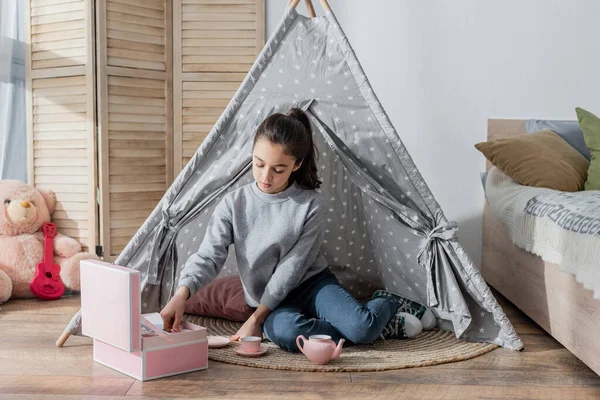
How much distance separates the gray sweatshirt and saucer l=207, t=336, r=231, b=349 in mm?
164

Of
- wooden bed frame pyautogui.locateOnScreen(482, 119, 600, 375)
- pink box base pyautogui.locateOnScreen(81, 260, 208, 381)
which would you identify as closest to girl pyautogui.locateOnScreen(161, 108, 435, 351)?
pink box base pyautogui.locateOnScreen(81, 260, 208, 381)

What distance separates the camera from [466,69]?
325cm

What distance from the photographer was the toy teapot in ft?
6.16

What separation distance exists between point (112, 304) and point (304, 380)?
21.3 inches

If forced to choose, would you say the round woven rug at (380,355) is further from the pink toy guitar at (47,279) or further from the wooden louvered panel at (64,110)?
the wooden louvered panel at (64,110)

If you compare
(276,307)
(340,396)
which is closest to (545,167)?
(276,307)

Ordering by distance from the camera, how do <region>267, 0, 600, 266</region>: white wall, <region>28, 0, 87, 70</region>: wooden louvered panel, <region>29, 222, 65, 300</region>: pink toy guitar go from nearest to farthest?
<region>29, 222, 65, 300</region>: pink toy guitar < <region>28, 0, 87, 70</region>: wooden louvered panel < <region>267, 0, 600, 266</region>: white wall

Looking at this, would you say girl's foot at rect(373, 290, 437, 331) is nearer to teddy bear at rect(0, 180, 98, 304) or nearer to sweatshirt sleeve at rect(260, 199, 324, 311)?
sweatshirt sleeve at rect(260, 199, 324, 311)

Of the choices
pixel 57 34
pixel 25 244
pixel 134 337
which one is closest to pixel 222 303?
pixel 134 337

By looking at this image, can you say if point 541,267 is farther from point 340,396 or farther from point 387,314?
point 340,396

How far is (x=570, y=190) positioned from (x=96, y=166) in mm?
2001

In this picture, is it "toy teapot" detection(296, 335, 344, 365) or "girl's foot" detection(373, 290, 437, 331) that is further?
"girl's foot" detection(373, 290, 437, 331)

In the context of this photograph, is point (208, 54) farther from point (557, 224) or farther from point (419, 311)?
point (557, 224)

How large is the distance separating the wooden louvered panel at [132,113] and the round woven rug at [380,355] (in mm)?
1096
